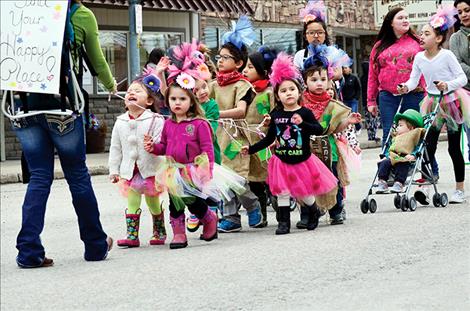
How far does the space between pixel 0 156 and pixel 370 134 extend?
9098 mm

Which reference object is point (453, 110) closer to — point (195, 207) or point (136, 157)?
point (195, 207)

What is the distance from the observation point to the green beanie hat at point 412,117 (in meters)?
11.8

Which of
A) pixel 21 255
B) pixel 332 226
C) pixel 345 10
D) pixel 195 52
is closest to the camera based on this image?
pixel 21 255

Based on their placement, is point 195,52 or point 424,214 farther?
point 424,214

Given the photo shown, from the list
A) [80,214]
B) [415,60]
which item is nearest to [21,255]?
[80,214]

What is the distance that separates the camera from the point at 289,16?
31.0 m

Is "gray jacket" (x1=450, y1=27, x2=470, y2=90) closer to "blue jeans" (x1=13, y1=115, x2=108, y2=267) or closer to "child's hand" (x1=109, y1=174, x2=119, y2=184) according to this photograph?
"child's hand" (x1=109, y1=174, x2=119, y2=184)

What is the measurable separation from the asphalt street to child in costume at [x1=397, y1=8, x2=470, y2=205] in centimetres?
119

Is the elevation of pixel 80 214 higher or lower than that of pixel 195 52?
lower

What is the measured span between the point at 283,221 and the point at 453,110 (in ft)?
9.28

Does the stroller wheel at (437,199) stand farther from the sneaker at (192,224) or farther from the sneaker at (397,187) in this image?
the sneaker at (192,224)

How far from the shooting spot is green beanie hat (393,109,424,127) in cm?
1180

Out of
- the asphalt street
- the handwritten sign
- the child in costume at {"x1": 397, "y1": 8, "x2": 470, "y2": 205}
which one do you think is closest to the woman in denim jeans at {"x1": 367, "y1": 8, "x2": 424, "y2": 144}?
the child in costume at {"x1": 397, "y1": 8, "x2": 470, "y2": 205}

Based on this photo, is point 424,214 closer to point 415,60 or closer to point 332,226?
point 332,226
